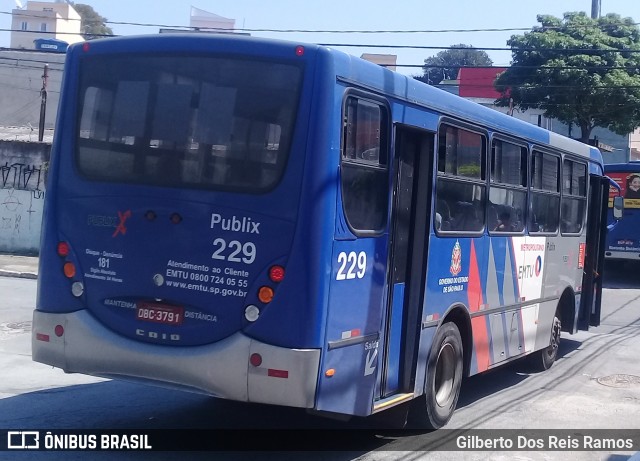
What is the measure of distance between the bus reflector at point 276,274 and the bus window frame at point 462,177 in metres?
2.09

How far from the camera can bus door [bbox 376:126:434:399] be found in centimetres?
721

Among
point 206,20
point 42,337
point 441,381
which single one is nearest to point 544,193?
point 441,381

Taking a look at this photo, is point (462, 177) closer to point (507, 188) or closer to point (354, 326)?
point (507, 188)

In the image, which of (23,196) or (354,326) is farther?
(23,196)

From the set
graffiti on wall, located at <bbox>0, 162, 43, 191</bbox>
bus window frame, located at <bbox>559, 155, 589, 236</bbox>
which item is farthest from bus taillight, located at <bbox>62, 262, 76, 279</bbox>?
graffiti on wall, located at <bbox>0, 162, 43, 191</bbox>

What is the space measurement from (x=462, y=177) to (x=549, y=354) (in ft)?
14.7

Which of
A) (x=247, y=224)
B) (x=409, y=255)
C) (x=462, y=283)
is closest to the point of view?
(x=247, y=224)

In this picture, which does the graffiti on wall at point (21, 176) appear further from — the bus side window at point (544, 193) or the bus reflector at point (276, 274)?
the bus reflector at point (276, 274)

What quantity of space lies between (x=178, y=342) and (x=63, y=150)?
75.1 inches

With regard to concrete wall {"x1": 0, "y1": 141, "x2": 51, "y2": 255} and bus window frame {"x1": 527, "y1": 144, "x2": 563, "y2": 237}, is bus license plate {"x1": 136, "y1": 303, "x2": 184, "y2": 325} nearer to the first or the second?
bus window frame {"x1": 527, "y1": 144, "x2": 563, "y2": 237}

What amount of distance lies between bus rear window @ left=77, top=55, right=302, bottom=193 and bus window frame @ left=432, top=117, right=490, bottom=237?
6.51ft

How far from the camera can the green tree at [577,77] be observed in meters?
33.0

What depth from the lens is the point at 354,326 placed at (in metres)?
6.45

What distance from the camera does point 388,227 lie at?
689cm
